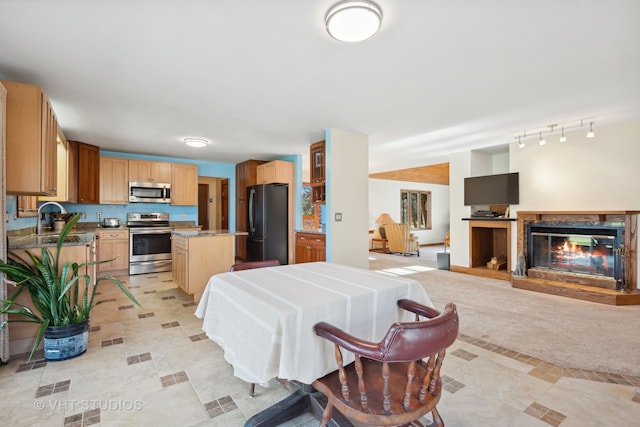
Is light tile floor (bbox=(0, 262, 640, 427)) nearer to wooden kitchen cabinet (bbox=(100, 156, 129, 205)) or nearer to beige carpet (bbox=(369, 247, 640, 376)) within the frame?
beige carpet (bbox=(369, 247, 640, 376))

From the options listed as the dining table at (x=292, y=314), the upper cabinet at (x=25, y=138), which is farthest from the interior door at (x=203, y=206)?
the dining table at (x=292, y=314)

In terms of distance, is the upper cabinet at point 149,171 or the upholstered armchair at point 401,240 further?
the upholstered armchair at point 401,240

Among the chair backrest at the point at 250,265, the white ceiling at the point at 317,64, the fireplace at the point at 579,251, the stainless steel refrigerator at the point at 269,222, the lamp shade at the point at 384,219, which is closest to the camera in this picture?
the white ceiling at the point at 317,64

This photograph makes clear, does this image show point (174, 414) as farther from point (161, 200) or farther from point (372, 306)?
point (161, 200)

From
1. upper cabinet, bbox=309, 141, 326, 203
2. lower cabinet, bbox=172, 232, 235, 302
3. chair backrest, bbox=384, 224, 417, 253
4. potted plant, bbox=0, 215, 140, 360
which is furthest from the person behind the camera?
chair backrest, bbox=384, 224, 417, 253

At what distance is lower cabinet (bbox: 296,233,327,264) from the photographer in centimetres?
447

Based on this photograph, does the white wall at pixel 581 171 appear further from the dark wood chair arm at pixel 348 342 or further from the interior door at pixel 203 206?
the interior door at pixel 203 206

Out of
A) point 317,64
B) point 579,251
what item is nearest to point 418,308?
point 317,64

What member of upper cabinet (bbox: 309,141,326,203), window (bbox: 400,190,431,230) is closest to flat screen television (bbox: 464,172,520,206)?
upper cabinet (bbox: 309,141,326,203)

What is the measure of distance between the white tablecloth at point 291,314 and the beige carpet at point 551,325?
1.69 meters

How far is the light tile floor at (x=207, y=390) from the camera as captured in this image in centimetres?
168

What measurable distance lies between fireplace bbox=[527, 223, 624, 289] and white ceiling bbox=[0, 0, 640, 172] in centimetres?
154

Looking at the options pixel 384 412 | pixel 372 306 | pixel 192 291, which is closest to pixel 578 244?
pixel 372 306

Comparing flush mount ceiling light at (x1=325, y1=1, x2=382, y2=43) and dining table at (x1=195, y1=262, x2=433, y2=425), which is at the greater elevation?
flush mount ceiling light at (x1=325, y1=1, x2=382, y2=43)
